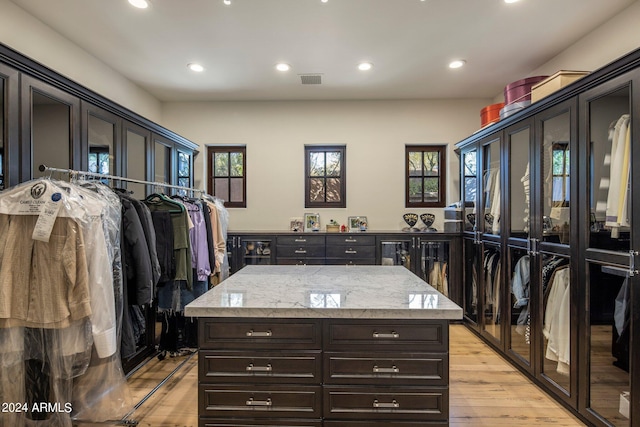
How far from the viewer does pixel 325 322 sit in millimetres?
1495

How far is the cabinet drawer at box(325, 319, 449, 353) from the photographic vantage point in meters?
1.47

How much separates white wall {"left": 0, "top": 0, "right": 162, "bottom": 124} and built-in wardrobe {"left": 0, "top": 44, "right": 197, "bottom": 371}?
534 millimetres

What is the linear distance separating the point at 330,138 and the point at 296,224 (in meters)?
1.25

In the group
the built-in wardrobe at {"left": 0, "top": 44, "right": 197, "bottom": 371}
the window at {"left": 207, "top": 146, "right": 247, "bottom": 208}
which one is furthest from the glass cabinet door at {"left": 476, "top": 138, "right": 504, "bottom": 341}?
the built-in wardrobe at {"left": 0, "top": 44, "right": 197, "bottom": 371}

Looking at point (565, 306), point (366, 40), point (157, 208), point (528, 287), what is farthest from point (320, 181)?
point (565, 306)

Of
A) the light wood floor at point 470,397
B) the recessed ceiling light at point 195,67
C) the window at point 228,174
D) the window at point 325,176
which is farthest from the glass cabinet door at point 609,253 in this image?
the window at point 228,174

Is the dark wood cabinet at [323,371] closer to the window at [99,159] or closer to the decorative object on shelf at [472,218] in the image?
the window at [99,159]

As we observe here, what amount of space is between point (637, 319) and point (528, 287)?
→ 0.96m

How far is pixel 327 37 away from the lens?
2.77 metres

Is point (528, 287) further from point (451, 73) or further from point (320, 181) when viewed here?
point (320, 181)

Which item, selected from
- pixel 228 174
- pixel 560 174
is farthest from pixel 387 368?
pixel 228 174

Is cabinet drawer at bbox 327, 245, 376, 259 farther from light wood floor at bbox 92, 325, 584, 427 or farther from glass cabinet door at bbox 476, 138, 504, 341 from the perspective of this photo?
light wood floor at bbox 92, 325, 584, 427

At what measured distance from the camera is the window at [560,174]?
7.22ft

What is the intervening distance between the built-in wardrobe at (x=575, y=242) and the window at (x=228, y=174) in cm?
309
